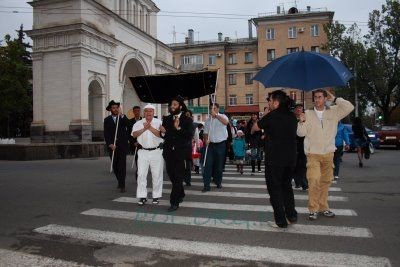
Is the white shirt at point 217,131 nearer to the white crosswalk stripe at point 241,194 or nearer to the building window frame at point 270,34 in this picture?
the white crosswalk stripe at point 241,194

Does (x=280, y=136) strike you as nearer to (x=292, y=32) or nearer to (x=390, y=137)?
(x=390, y=137)

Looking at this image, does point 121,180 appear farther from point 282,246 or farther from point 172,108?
point 282,246

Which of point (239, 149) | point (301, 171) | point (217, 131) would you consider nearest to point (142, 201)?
point (217, 131)

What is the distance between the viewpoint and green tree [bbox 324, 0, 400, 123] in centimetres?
4122

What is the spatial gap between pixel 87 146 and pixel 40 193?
12.2m

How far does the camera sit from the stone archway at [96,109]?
103ft

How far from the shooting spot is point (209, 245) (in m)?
5.11

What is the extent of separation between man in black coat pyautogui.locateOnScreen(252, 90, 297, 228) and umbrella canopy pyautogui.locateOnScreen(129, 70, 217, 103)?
4.74 m

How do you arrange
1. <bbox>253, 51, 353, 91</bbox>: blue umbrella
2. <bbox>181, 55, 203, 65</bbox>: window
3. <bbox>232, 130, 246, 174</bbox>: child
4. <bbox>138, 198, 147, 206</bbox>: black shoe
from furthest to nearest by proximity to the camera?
<bbox>181, 55, 203, 65</bbox>: window → <bbox>232, 130, 246, 174</bbox>: child → <bbox>138, 198, 147, 206</bbox>: black shoe → <bbox>253, 51, 353, 91</bbox>: blue umbrella

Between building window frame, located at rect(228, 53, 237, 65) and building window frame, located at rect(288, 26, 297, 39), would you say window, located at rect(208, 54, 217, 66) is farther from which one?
building window frame, located at rect(288, 26, 297, 39)

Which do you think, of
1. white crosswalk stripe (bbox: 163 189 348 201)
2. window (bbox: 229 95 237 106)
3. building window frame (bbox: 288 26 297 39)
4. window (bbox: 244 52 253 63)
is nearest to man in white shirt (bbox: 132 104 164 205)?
white crosswalk stripe (bbox: 163 189 348 201)

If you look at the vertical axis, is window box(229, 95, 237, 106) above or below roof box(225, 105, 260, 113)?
above

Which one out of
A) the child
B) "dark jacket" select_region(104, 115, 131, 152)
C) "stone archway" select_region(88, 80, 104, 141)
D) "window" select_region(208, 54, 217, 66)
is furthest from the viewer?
"window" select_region(208, 54, 217, 66)

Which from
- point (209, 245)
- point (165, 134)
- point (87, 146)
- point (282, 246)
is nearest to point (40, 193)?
point (165, 134)
